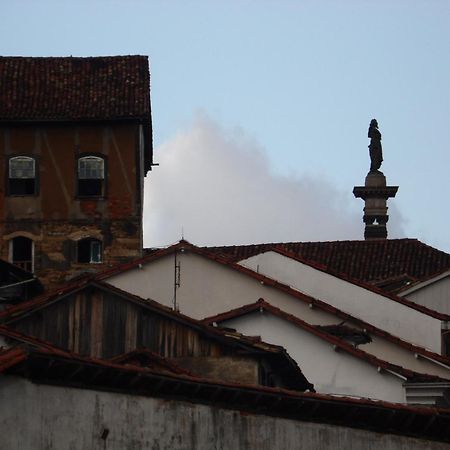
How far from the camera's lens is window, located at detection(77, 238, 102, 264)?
60.9 meters

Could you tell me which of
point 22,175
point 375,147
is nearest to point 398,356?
point 22,175

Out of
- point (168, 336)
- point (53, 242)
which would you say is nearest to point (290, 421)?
point (168, 336)

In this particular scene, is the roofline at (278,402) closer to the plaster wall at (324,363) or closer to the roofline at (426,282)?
the plaster wall at (324,363)

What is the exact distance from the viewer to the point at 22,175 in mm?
62219

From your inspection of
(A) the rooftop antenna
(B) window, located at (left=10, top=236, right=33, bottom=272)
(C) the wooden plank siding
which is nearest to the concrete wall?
(C) the wooden plank siding

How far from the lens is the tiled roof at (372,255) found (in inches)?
2434

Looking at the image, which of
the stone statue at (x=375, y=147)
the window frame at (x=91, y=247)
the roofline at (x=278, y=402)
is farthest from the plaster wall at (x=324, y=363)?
the stone statue at (x=375, y=147)

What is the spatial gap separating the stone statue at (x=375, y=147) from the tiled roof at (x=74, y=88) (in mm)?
20592

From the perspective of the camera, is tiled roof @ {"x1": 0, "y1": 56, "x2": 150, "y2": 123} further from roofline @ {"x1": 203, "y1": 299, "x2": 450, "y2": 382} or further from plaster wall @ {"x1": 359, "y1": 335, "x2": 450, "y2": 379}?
roofline @ {"x1": 203, "y1": 299, "x2": 450, "y2": 382}

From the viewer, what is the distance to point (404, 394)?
40.7m

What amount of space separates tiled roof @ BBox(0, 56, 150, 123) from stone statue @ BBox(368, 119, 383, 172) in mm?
20592

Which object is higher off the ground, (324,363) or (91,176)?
(91,176)

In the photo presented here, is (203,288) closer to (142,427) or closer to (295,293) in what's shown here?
(295,293)

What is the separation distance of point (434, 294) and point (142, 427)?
107 ft
